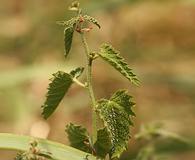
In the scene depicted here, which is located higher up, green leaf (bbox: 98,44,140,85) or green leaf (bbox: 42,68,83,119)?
green leaf (bbox: 98,44,140,85)

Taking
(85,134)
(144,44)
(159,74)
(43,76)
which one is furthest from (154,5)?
(85,134)

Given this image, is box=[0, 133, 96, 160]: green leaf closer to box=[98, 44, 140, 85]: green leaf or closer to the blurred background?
box=[98, 44, 140, 85]: green leaf

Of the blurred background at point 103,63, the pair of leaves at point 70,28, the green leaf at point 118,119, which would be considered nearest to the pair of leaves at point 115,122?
the green leaf at point 118,119

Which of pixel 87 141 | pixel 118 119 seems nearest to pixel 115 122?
pixel 118 119

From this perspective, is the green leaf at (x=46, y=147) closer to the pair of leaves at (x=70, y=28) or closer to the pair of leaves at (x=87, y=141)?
the pair of leaves at (x=87, y=141)

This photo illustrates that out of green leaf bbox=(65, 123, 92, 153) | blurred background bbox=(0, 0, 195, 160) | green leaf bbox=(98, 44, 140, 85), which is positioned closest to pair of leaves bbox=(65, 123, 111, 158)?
green leaf bbox=(65, 123, 92, 153)

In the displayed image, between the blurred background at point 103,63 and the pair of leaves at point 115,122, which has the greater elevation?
the blurred background at point 103,63

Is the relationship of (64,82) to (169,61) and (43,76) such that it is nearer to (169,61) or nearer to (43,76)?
(43,76)
